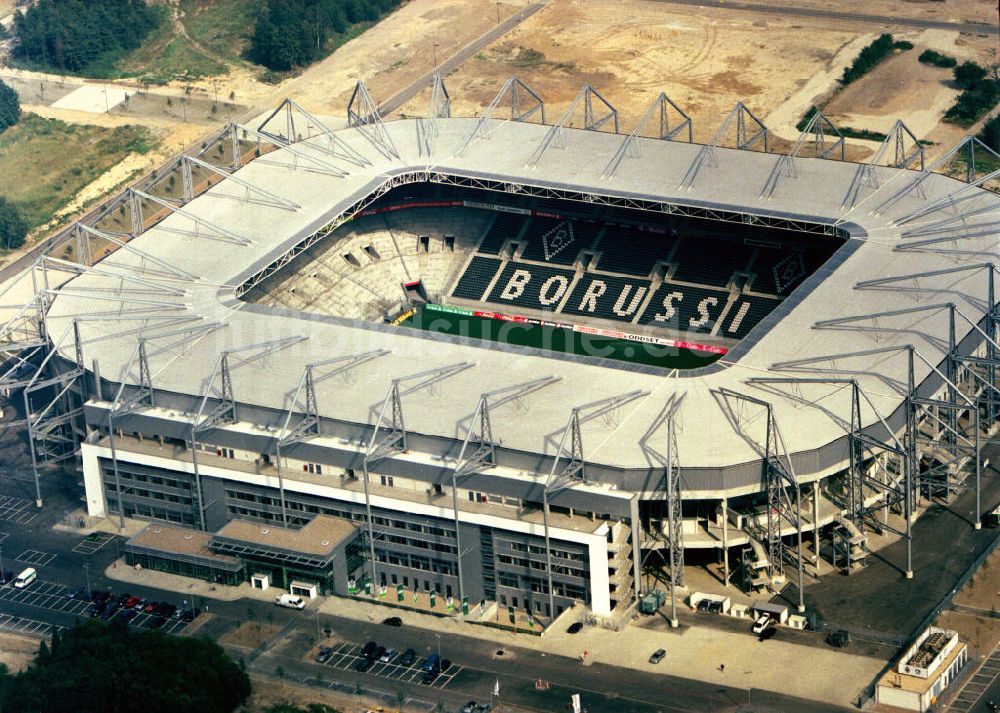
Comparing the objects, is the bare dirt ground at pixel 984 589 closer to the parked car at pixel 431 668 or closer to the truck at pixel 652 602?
the truck at pixel 652 602

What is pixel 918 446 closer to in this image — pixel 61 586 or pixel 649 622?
pixel 649 622

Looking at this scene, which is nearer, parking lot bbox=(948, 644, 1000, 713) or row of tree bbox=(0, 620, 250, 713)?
row of tree bbox=(0, 620, 250, 713)

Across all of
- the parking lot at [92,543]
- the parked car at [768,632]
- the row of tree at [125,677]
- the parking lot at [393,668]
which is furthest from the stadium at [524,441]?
the row of tree at [125,677]

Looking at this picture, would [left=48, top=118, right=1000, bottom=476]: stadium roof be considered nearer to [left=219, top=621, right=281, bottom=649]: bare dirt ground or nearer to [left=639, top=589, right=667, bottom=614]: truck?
[left=639, top=589, right=667, bottom=614]: truck

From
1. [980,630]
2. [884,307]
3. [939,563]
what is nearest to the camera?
[980,630]

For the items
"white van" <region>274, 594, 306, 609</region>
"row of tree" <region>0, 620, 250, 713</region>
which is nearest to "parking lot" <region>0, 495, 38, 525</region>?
"white van" <region>274, 594, 306, 609</region>

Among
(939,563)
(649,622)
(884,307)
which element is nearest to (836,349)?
(884,307)
